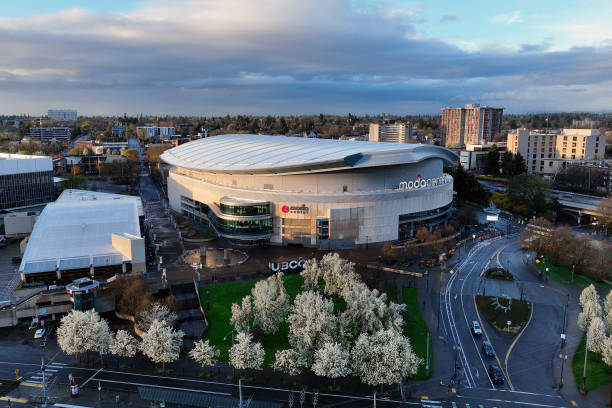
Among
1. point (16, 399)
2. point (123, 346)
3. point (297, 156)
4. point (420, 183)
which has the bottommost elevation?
point (16, 399)

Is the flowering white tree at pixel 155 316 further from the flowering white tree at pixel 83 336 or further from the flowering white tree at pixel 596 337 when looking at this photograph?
the flowering white tree at pixel 596 337

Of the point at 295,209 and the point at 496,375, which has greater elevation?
the point at 295,209

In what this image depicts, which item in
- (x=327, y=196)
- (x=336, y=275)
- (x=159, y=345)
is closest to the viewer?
(x=159, y=345)

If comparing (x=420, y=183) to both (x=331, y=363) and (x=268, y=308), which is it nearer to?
(x=268, y=308)

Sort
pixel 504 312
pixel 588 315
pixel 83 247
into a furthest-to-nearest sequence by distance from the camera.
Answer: pixel 83 247 → pixel 504 312 → pixel 588 315

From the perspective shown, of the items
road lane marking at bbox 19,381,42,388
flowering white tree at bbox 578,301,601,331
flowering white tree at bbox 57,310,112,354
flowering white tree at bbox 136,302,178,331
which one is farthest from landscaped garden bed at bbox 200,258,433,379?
road lane marking at bbox 19,381,42,388

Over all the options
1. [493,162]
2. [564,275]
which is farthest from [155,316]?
[493,162]

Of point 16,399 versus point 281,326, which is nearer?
point 16,399

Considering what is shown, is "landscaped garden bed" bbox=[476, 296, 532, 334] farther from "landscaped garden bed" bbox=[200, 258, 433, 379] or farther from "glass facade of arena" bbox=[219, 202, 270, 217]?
"glass facade of arena" bbox=[219, 202, 270, 217]
